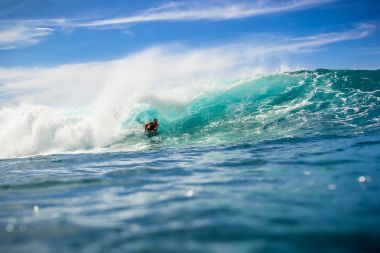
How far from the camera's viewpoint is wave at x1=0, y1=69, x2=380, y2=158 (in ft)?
49.8

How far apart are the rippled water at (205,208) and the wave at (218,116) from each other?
678 centimetres

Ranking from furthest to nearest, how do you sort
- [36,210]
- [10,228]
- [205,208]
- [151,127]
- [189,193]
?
[151,127], [189,193], [36,210], [205,208], [10,228]

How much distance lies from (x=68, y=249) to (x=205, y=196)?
2.17 meters

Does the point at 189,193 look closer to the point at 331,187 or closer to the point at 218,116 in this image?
the point at 331,187

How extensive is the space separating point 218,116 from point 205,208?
596 inches

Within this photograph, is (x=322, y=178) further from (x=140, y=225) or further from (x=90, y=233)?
(x=90, y=233)

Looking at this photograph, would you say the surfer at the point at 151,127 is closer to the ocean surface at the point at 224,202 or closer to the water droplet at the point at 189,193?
the ocean surface at the point at 224,202

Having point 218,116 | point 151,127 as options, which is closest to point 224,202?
point 151,127

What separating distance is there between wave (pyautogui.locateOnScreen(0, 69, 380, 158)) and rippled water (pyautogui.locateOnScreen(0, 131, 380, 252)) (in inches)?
267

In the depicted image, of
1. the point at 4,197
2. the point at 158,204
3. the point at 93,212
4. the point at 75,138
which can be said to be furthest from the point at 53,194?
the point at 75,138

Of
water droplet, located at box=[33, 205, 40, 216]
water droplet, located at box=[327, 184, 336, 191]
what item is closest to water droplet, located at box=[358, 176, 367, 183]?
water droplet, located at box=[327, 184, 336, 191]

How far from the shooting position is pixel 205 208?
434 centimetres

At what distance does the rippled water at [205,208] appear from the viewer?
3.27 m

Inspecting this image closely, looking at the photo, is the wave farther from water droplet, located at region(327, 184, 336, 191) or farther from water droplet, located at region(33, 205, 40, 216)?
water droplet, located at region(33, 205, 40, 216)
